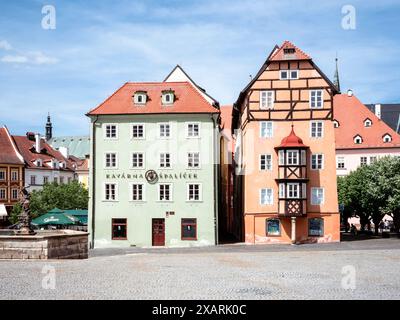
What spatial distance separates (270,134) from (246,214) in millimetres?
6345

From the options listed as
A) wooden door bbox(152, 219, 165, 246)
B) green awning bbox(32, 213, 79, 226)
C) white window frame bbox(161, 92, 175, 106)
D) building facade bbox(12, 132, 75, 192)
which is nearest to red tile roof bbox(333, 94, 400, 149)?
white window frame bbox(161, 92, 175, 106)

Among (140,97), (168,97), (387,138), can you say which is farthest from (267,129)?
(387,138)

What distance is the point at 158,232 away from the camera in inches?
Result: 1769

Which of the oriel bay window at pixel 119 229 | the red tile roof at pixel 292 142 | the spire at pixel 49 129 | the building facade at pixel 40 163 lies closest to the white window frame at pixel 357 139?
the red tile roof at pixel 292 142

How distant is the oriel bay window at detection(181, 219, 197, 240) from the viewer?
44.6 m

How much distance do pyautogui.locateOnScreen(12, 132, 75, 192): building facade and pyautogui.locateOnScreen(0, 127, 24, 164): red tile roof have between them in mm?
1631

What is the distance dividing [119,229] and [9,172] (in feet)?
115

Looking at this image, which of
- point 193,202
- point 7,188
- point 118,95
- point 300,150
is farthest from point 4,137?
point 300,150

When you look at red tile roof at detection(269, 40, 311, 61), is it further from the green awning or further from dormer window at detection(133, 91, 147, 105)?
the green awning

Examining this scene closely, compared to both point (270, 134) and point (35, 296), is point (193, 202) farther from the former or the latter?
point (35, 296)

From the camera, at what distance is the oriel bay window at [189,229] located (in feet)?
146

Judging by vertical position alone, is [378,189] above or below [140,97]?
below

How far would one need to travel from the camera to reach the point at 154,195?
1775 inches

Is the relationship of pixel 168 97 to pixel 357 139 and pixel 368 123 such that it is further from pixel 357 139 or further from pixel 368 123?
pixel 368 123
